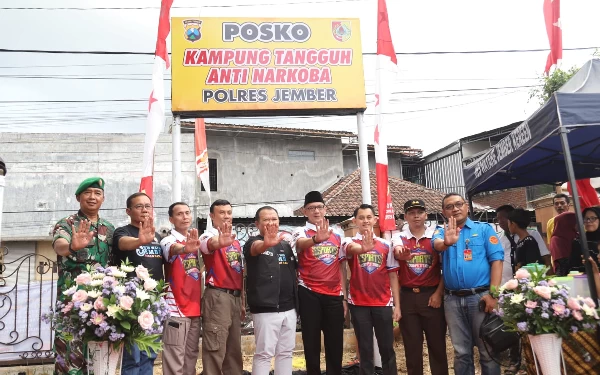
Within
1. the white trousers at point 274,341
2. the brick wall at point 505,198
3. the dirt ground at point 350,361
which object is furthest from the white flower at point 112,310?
the brick wall at point 505,198

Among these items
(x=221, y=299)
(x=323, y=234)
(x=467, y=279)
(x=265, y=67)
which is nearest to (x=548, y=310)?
(x=467, y=279)

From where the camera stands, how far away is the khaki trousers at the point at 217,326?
178 inches

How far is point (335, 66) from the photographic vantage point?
24.9ft

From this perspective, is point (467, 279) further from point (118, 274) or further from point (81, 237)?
point (81, 237)

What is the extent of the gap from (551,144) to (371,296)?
3.08 metres

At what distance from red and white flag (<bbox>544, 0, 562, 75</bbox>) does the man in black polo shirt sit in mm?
4489

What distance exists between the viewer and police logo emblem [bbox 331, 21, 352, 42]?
7.67 metres

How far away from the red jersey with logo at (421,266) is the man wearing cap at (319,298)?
679mm

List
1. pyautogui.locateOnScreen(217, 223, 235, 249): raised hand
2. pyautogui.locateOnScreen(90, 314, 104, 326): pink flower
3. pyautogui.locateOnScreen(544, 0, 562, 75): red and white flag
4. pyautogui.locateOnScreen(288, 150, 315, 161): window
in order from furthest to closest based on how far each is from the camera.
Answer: pyautogui.locateOnScreen(288, 150, 315, 161): window
pyautogui.locateOnScreen(544, 0, 562, 75): red and white flag
pyautogui.locateOnScreen(217, 223, 235, 249): raised hand
pyautogui.locateOnScreen(90, 314, 104, 326): pink flower

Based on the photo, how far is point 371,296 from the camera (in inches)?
190

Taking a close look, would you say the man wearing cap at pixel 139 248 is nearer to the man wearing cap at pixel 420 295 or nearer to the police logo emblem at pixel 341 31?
the man wearing cap at pixel 420 295

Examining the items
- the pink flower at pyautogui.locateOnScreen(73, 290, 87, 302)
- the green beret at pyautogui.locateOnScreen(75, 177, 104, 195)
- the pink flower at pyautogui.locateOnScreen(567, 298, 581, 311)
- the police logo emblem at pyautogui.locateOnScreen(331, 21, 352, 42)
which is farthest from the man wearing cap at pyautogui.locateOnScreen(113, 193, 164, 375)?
the police logo emblem at pyautogui.locateOnScreen(331, 21, 352, 42)

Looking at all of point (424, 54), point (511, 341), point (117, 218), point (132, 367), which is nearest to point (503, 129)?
point (424, 54)

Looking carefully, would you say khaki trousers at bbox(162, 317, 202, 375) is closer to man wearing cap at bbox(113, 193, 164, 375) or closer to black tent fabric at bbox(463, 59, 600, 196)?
man wearing cap at bbox(113, 193, 164, 375)
